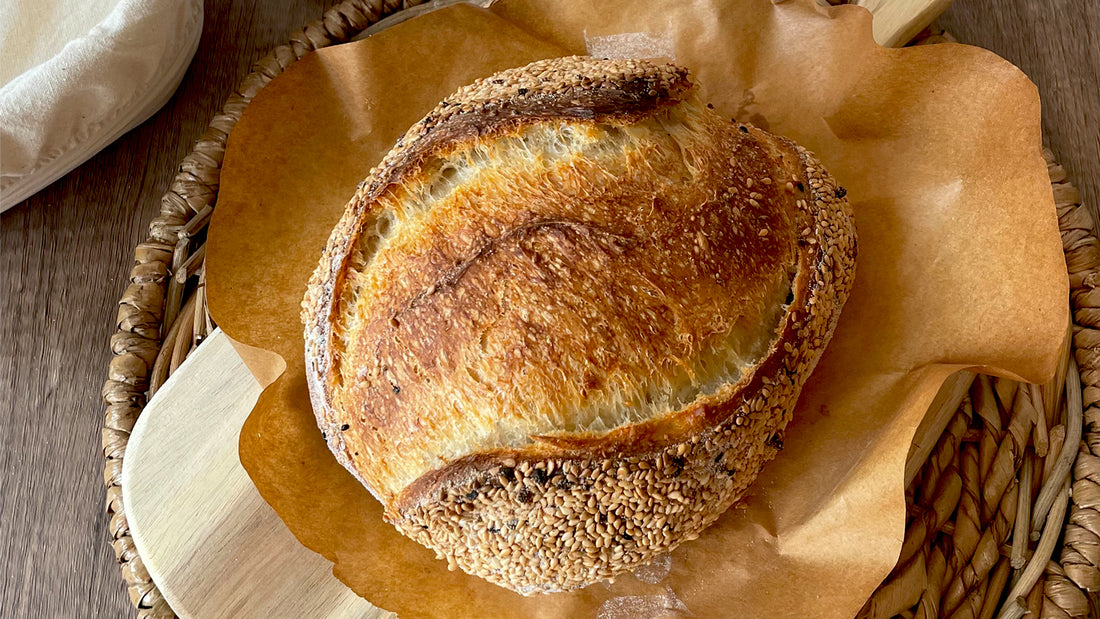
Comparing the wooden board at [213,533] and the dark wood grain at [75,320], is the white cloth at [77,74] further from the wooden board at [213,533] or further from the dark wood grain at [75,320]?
the wooden board at [213,533]

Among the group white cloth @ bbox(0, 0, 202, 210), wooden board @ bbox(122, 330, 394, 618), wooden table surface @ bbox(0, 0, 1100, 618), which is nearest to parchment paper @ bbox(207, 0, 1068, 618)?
wooden board @ bbox(122, 330, 394, 618)

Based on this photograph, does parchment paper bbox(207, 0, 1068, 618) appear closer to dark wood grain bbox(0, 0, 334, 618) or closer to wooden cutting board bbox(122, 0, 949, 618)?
wooden cutting board bbox(122, 0, 949, 618)

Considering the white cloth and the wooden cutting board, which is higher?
the white cloth

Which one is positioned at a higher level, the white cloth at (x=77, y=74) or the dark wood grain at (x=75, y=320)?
the white cloth at (x=77, y=74)

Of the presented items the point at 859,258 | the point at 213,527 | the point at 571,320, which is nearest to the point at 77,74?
the point at 213,527

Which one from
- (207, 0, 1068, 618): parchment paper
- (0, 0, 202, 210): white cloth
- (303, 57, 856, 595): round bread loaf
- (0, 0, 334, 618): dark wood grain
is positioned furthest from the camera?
(0, 0, 334, 618): dark wood grain

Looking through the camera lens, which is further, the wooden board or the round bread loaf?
the wooden board

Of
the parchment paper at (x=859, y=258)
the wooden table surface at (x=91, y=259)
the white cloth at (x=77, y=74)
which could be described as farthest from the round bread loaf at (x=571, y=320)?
the wooden table surface at (x=91, y=259)
